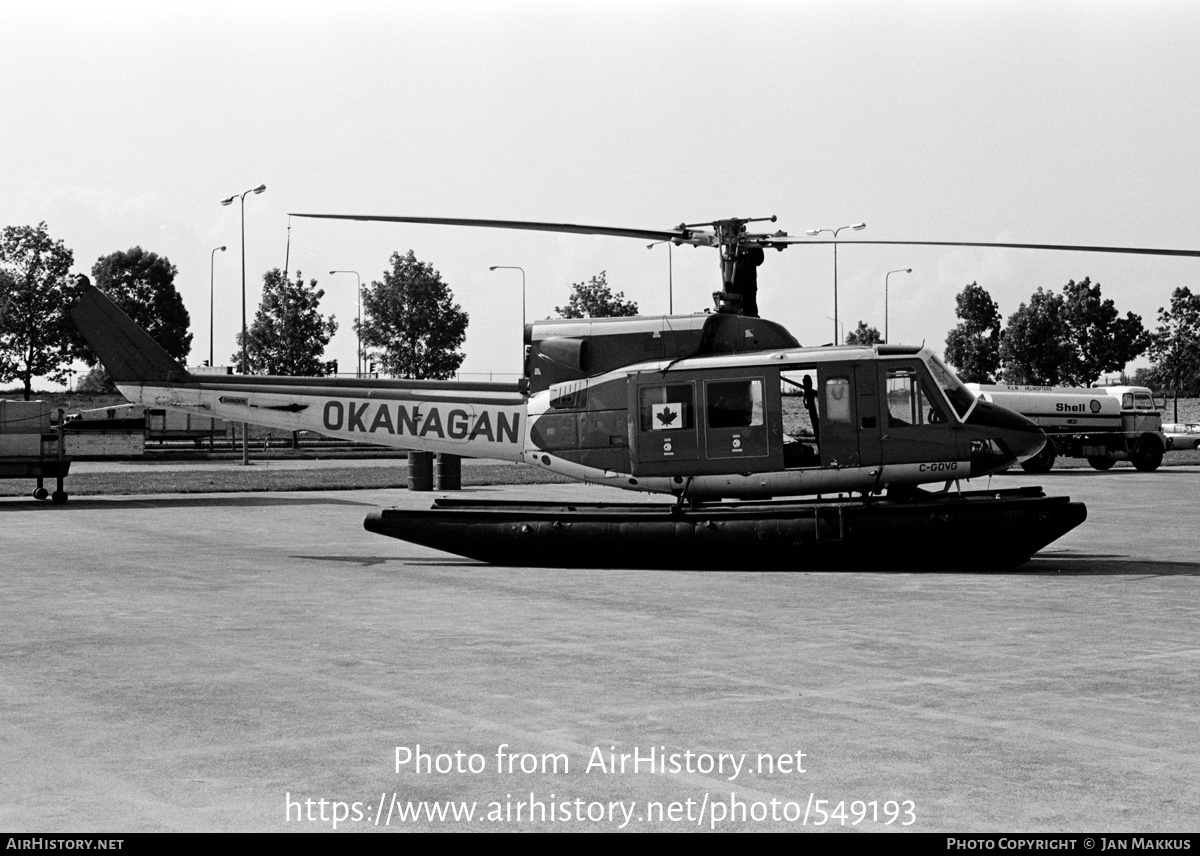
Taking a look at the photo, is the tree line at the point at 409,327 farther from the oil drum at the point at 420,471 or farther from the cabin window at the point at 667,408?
the cabin window at the point at 667,408

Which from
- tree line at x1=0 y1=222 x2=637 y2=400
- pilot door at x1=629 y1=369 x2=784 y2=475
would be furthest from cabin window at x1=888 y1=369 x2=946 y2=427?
tree line at x1=0 y1=222 x2=637 y2=400

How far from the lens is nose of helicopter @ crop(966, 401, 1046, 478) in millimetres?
16562

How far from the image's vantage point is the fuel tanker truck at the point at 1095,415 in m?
44.7

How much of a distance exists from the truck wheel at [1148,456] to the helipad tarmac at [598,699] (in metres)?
29.7

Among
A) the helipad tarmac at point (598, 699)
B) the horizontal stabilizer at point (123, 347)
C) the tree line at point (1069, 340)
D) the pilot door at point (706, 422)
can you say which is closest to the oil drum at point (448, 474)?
the horizontal stabilizer at point (123, 347)

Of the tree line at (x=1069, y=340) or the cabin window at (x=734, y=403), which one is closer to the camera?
the cabin window at (x=734, y=403)

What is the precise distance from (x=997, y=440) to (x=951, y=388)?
2.72 feet

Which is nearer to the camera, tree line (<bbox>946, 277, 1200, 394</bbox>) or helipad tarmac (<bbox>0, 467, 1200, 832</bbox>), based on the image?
helipad tarmac (<bbox>0, 467, 1200, 832</bbox>)

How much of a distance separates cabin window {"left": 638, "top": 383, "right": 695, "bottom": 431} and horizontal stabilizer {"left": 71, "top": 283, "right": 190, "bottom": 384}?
7.26 meters

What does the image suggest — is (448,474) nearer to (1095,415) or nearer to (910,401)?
(910,401)

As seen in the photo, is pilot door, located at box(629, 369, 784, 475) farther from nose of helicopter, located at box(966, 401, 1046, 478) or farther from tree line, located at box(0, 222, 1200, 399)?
tree line, located at box(0, 222, 1200, 399)

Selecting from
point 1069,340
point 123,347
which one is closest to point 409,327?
point 1069,340

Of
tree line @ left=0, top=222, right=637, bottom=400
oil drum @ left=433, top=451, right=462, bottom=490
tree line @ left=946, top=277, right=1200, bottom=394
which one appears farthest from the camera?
tree line @ left=946, top=277, right=1200, bottom=394
